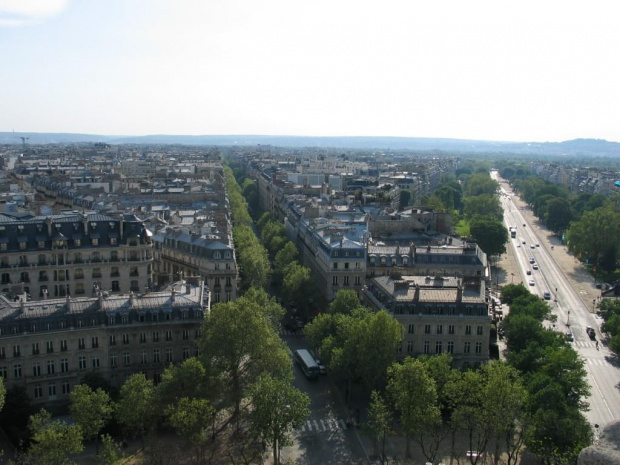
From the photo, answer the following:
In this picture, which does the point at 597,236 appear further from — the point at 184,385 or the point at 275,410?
the point at 184,385

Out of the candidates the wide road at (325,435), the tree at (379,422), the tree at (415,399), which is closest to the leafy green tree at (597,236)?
the wide road at (325,435)

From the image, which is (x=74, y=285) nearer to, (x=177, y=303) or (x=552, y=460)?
(x=177, y=303)

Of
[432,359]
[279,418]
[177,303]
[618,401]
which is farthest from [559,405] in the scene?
[177,303]

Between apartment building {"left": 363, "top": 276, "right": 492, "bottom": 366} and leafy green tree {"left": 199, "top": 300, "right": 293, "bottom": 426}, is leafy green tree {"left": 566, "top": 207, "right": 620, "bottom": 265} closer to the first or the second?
apartment building {"left": 363, "top": 276, "right": 492, "bottom": 366}

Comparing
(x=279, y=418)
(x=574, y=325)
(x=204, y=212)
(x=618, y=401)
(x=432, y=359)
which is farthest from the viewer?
(x=204, y=212)

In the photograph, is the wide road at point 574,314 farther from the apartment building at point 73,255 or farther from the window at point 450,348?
the apartment building at point 73,255

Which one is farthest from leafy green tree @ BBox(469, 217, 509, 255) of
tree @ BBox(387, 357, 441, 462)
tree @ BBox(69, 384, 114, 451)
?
tree @ BBox(69, 384, 114, 451)
